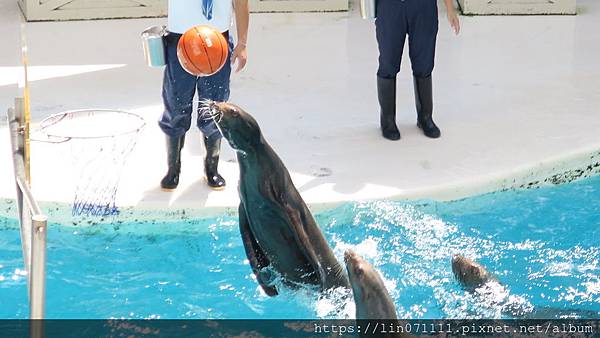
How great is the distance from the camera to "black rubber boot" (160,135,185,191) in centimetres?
696

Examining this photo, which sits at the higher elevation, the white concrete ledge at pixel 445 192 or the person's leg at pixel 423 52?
the person's leg at pixel 423 52

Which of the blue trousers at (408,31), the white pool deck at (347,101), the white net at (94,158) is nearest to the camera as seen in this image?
the white net at (94,158)

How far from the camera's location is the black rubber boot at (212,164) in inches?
273

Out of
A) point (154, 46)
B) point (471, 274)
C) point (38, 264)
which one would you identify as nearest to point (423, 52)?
point (154, 46)

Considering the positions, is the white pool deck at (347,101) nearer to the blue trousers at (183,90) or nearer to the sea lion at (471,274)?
the blue trousers at (183,90)

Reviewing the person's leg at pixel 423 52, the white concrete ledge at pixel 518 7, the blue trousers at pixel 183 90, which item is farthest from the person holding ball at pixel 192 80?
the white concrete ledge at pixel 518 7

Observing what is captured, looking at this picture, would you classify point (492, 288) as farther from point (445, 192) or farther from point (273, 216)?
point (445, 192)

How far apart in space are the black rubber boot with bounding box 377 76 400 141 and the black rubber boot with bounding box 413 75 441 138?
0.17 meters

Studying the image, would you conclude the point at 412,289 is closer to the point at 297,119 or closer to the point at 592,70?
the point at 297,119

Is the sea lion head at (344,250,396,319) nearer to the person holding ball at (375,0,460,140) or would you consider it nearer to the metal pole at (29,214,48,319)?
the metal pole at (29,214,48,319)

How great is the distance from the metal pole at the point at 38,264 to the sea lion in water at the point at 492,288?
2322mm

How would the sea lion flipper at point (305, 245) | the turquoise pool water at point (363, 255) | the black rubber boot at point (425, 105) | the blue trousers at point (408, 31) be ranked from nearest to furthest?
1. the sea lion flipper at point (305, 245)
2. the turquoise pool water at point (363, 255)
3. the blue trousers at point (408, 31)
4. the black rubber boot at point (425, 105)

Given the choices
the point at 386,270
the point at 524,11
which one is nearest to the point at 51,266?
the point at 386,270

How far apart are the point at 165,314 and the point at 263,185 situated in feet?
3.29
